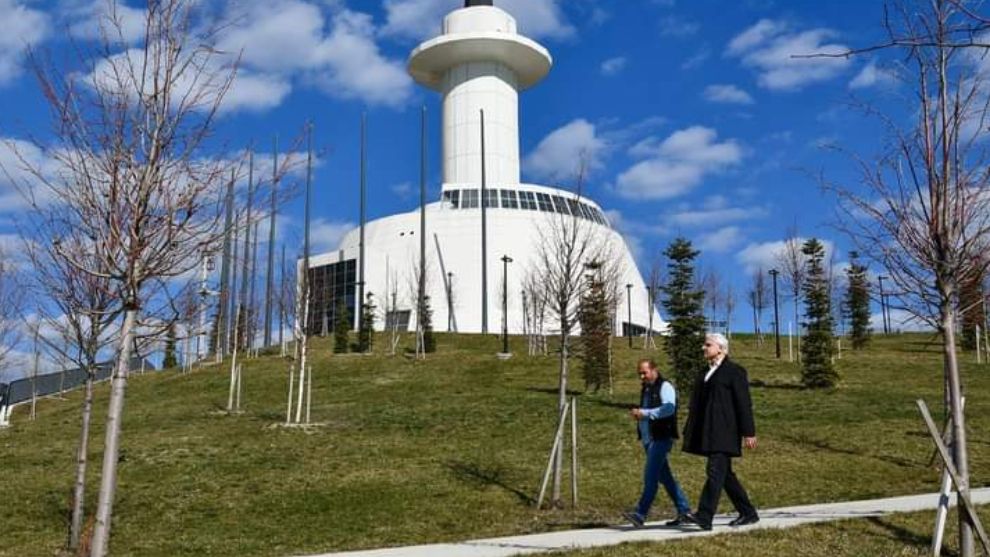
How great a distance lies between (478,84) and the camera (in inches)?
2662

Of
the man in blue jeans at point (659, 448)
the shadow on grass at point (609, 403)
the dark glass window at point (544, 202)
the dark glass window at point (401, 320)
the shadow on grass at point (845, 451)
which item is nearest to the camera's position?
the man in blue jeans at point (659, 448)

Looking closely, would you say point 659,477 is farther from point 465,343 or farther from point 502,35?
point 502,35

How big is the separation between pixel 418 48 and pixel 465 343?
30116 millimetres

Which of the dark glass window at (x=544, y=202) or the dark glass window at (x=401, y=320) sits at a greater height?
the dark glass window at (x=544, y=202)

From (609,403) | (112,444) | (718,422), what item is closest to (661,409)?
(718,422)

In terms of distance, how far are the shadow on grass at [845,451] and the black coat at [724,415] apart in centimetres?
784

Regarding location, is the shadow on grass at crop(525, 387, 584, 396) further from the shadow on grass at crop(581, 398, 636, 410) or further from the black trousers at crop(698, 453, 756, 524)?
the black trousers at crop(698, 453, 756, 524)

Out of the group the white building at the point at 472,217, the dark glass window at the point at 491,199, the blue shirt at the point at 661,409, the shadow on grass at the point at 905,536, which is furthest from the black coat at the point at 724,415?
the dark glass window at the point at 491,199

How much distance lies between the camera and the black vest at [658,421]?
837 centimetres

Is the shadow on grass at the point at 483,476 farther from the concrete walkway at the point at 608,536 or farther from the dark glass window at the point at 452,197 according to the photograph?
the dark glass window at the point at 452,197

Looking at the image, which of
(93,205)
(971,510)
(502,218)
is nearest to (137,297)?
(93,205)

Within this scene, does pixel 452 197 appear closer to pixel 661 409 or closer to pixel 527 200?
pixel 527 200

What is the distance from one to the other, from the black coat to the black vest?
719mm

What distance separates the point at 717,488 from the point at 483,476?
6067 millimetres
